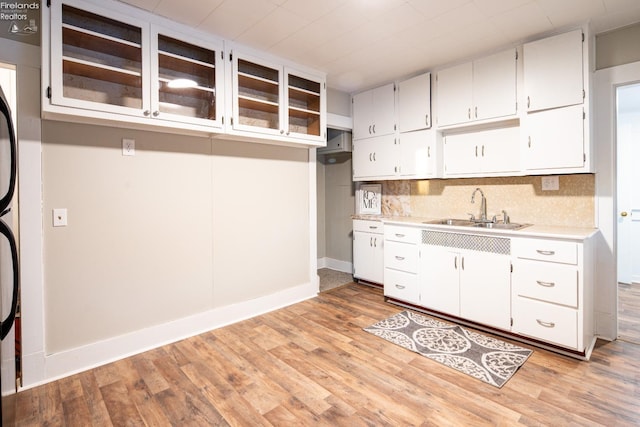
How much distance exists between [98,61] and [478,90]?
3267mm

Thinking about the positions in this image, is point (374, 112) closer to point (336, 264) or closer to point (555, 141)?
point (555, 141)

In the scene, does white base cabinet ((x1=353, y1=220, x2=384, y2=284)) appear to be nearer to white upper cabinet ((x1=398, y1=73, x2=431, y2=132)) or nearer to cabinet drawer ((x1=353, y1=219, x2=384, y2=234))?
cabinet drawer ((x1=353, y1=219, x2=384, y2=234))

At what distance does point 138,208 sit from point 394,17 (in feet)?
8.34

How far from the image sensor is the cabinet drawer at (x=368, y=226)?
414 centimetres

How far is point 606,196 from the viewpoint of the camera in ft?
8.91

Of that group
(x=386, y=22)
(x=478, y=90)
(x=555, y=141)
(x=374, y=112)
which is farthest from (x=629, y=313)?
(x=386, y=22)

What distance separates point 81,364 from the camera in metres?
2.34

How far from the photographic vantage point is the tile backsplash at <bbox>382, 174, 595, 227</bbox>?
9.46 ft

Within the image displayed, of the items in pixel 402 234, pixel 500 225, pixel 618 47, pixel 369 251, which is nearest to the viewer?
pixel 618 47

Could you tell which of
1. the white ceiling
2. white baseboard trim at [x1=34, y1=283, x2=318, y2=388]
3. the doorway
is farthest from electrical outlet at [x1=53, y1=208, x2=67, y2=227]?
the doorway

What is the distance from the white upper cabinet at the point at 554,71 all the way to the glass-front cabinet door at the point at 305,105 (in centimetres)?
197

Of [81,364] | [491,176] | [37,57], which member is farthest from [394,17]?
[81,364]

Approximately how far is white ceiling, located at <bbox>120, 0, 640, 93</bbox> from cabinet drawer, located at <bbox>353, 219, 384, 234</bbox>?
1.93m

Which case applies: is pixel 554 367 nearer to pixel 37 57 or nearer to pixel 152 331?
pixel 152 331
